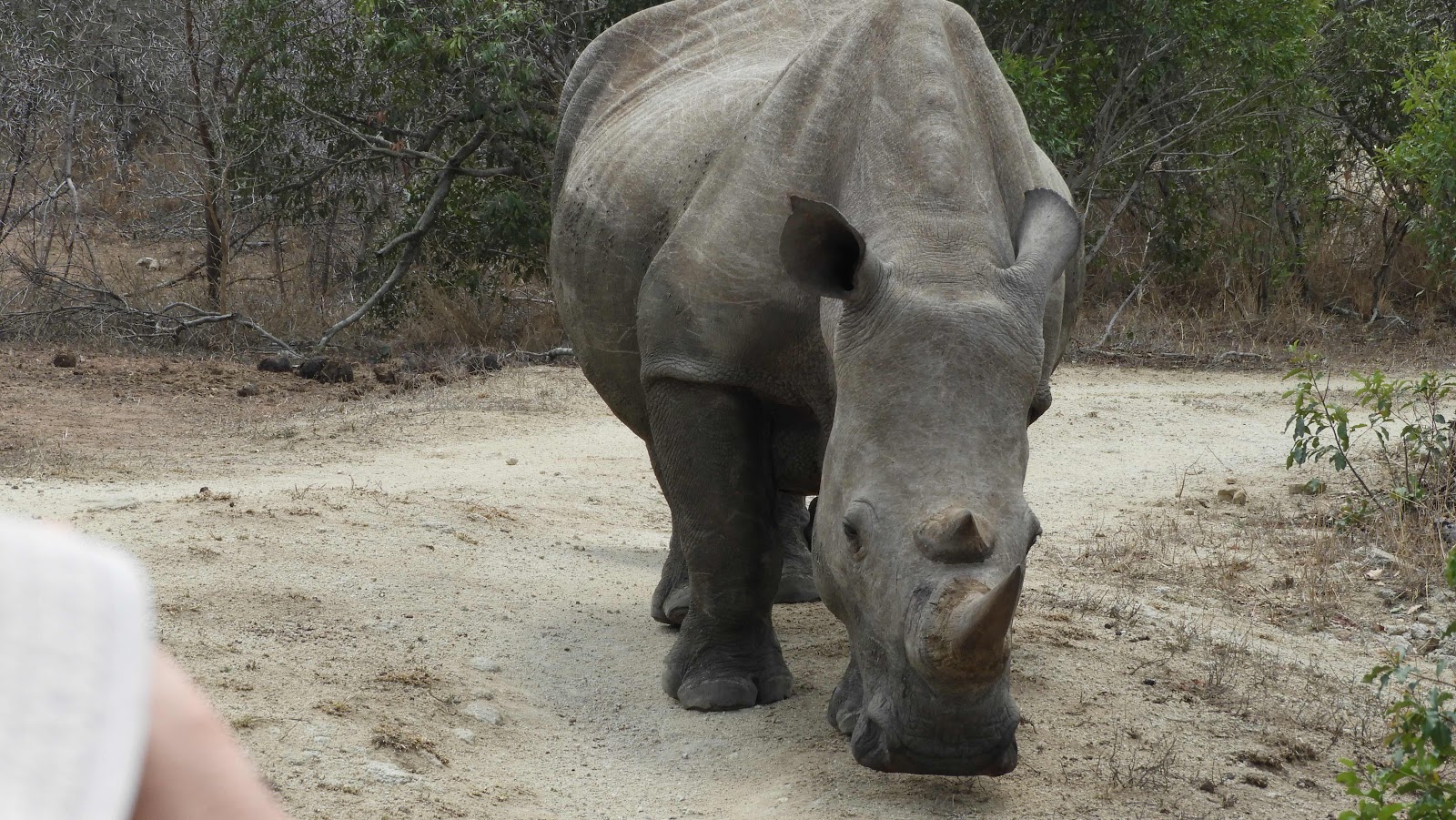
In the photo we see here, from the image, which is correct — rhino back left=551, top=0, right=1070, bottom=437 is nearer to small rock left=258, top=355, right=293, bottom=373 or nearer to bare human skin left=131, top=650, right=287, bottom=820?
bare human skin left=131, top=650, right=287, bottom=820

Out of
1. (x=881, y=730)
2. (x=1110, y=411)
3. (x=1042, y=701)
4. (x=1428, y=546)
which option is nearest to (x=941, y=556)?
(x=881, y=730)

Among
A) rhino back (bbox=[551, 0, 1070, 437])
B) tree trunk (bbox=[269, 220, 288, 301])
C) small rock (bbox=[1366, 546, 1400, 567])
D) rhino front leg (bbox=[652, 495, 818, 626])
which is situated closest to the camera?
rhino back (bbox=[551, 0, 1070, 437])

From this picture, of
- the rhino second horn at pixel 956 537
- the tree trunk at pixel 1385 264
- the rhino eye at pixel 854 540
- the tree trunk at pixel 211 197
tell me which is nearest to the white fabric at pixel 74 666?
the rhino second horn at pixel 956 537

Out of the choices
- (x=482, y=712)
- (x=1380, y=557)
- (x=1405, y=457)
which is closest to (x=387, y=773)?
(x=482, y=712)

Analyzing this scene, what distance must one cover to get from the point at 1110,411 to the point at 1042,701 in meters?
6.06

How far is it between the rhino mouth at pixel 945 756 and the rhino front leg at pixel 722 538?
121 centimetres

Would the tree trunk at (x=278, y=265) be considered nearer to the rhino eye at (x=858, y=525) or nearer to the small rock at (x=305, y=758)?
the small rock at (x=305, y=758)

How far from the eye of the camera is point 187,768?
0.67 m

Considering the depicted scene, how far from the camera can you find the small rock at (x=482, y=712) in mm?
4508

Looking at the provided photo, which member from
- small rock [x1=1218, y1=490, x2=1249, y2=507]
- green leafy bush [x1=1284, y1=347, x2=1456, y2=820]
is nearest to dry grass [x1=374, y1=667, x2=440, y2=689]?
green leafy bush [x1=1284, y1=347, x2=1456, y2=820]

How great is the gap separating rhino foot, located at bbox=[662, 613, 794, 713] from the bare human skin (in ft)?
13.3

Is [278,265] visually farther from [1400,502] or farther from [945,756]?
[945,756]

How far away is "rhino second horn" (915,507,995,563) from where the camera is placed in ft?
10.6

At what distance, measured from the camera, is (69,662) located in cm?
62
